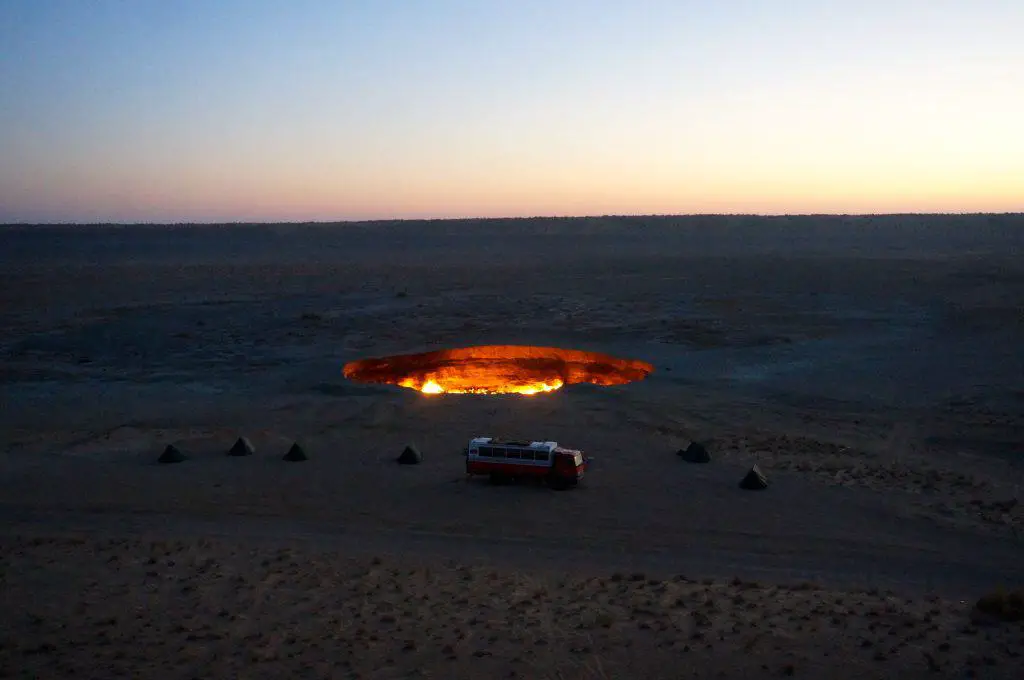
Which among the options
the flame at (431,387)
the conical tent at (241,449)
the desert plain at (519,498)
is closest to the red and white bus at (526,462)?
the desert plain at (519,498)

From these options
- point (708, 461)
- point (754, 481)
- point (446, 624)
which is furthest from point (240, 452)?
point (754, 481)

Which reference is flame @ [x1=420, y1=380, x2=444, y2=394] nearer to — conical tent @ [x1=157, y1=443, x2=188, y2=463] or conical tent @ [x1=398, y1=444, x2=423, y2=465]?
conical tent @ [x1=398, y1=444, x2=423, y2=465]

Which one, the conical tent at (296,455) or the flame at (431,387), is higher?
the conical tent at (296,455)

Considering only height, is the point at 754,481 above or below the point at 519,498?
above

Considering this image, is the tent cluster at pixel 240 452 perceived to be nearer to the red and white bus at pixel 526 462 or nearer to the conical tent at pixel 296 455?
the conical tent at pixel 296 455

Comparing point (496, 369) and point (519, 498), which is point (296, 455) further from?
point (496, 369)
